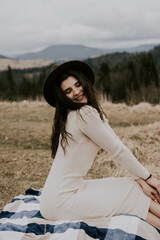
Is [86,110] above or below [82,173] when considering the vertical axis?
above

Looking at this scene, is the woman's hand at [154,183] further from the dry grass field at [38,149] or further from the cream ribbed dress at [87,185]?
the dry grass field at [38,149]

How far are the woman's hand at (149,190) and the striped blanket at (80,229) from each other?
208mm

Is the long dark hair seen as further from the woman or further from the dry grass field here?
the dry grass field

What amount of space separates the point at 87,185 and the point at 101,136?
430 millimetres

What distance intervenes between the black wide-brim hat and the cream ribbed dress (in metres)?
0.29

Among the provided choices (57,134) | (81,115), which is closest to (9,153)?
(57,134)

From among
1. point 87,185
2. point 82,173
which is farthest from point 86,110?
point 87,185

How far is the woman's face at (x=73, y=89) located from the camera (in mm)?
2172

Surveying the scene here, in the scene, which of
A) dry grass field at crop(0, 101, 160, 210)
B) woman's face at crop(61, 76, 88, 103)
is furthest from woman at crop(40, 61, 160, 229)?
dry grass field at crop(0, 101, 160, 210)

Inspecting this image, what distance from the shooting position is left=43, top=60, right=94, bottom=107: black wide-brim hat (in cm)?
214

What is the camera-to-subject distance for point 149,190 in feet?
6.80

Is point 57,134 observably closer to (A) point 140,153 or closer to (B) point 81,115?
(B) point 81,115

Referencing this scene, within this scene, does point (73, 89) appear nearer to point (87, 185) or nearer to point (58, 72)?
point (58, 72)

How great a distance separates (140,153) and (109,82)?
143ft
